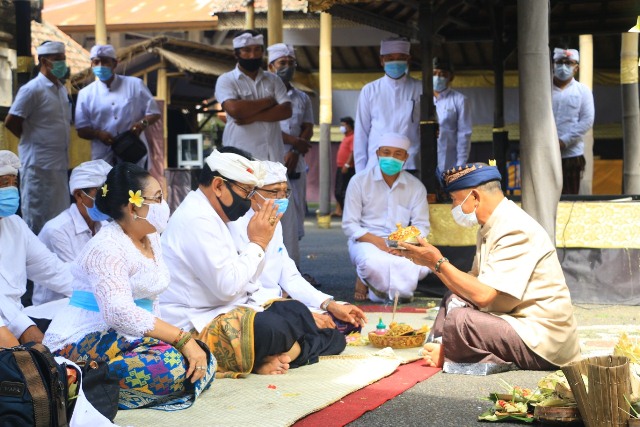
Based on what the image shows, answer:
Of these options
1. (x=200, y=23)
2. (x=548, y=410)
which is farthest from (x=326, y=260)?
(x=200, y=23)

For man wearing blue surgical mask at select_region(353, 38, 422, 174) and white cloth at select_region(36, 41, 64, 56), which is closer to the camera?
white cloth at select_region(36, 41, 64, 56)

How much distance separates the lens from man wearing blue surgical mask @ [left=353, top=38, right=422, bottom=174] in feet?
32.1

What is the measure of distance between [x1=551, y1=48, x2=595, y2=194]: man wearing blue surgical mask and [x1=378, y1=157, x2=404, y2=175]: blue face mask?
3.53m

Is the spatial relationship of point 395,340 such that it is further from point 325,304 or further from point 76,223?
point 76,223

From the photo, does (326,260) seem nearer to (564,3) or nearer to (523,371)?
(564,3)

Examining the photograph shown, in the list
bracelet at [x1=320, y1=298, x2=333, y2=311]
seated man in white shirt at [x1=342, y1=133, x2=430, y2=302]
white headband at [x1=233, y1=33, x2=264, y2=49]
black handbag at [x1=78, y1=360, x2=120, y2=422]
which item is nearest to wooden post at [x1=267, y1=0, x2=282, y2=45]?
white headband at [x1=233, y1=33, x2=264, y2=49]

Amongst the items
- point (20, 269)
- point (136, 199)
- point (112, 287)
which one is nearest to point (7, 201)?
point (20, 269)

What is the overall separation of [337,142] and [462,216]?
15789mm

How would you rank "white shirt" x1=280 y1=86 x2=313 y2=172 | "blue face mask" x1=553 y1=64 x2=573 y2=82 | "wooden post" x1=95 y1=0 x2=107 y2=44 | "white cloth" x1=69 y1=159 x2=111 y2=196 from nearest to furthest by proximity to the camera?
"white cloth" x1=69 y1=159 x2=111 y2=196, "white shirt" x1=280 y1=86 x2=313 y2=172, "blue face mask" x1=553 y1=64 x2=573 y2=82, "wooden post" x1=95 y1=0 x2=107 y2=44

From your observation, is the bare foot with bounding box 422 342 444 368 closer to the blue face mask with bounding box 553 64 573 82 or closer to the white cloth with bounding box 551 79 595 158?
the white cloth with bounding box 551 79 595 158

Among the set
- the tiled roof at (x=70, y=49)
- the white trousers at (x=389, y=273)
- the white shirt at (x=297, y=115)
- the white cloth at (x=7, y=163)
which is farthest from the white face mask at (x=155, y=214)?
the tiled roof at (x=70, y=49)

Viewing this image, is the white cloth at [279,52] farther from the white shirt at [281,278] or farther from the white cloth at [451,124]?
the white shirt at [281,278]

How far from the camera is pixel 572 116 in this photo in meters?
11.7

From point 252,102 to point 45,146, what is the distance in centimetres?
189
